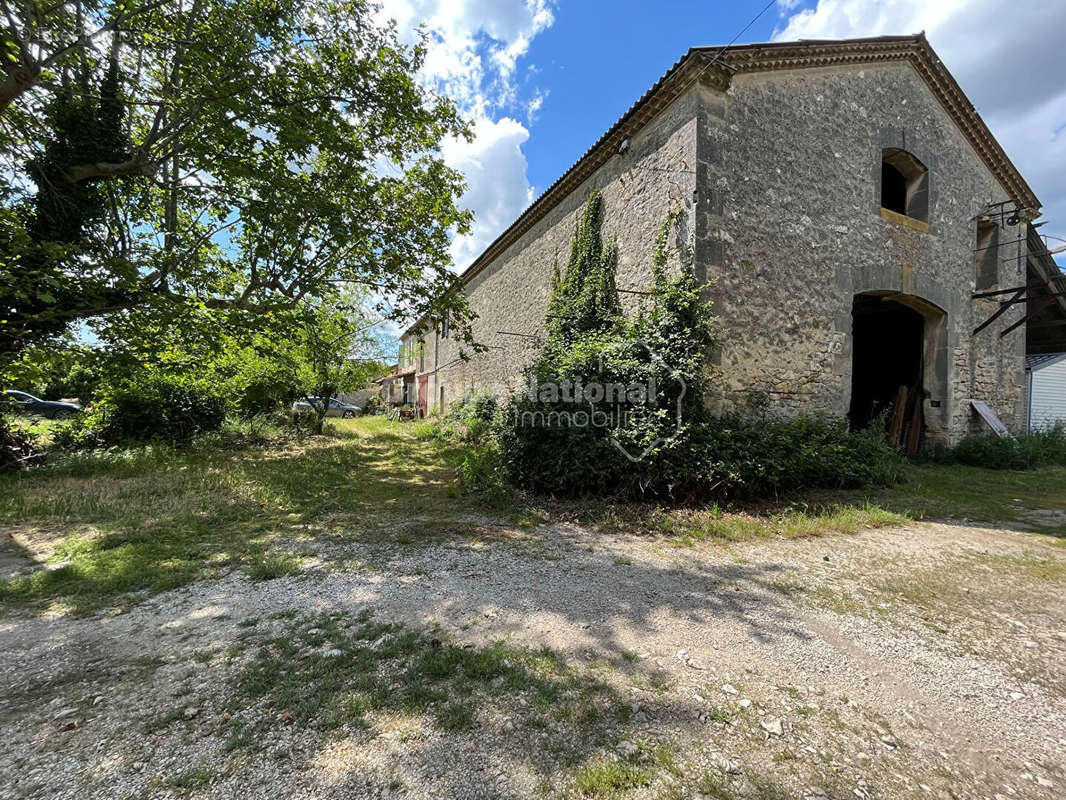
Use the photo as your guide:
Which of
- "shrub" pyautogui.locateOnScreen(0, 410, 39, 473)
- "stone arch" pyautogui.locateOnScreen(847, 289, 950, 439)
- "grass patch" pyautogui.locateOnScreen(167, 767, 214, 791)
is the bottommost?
"grass patch" pyautogui.locateOnScreen(167, 767, 214, 791)

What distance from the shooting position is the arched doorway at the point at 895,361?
371 inches

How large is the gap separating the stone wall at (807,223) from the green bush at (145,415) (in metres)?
10.5

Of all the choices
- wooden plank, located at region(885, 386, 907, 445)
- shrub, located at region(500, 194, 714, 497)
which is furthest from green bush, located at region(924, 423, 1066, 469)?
shrub, located at region(500, 194, 714, 497)

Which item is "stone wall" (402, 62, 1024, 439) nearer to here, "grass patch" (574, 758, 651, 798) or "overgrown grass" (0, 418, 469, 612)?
"overgrown grass" (0, 418, 469, 612)

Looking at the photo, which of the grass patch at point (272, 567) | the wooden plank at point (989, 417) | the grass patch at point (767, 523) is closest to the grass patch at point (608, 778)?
the grass patch at point (272, 567)

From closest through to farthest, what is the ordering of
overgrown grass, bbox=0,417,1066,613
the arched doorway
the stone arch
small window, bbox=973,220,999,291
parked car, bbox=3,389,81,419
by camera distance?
overgrown grass, bbox=0,417,1066,613, the stone arch, the arched doorway, small window, bbox=973,220,999,291, parked car, bbox=3,389,81,419

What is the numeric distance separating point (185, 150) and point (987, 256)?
17.5 metres

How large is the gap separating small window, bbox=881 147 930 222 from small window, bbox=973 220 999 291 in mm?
2760

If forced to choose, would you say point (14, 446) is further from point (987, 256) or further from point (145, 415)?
point (987, 256)

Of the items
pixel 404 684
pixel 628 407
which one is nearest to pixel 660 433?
pixel 628 407

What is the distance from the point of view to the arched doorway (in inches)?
371

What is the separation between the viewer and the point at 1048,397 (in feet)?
37.7

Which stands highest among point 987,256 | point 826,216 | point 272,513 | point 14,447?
point 987,256

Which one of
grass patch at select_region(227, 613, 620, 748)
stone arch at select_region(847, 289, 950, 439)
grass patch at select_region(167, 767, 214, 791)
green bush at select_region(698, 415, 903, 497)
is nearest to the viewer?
grass patch at select_region(167, 767, 214, 791)
